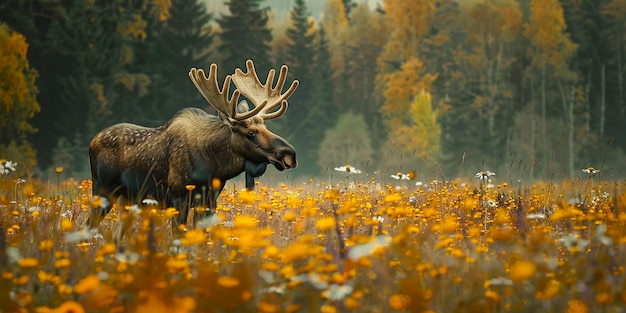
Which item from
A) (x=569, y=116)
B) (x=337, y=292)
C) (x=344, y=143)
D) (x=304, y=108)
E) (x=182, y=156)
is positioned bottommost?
(x=344, y=143)

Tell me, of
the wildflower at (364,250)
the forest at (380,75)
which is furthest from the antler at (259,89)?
the forest at (380,75)

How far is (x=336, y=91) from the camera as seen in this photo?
160 ft

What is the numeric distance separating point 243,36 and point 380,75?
7.78 m

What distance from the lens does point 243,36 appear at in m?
39.5

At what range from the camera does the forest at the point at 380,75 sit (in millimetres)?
26448

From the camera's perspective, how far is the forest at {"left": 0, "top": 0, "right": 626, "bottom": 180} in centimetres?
2645

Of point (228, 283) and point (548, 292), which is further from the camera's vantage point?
point (548, 292)

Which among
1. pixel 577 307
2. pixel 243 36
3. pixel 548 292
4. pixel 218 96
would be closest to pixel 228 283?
pixel 548 292

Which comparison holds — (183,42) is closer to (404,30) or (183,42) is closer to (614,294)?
(404,30)

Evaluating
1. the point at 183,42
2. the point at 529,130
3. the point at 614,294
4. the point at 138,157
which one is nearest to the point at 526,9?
the point at 529,130

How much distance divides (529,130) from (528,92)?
17.1ft

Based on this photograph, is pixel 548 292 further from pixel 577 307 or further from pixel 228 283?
pixel 228 283

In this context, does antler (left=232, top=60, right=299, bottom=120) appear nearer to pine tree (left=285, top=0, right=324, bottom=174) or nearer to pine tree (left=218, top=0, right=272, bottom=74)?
pine tree (left=218, top=0, right=272, bottom=74)

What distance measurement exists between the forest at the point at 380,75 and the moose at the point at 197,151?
17654 millimetres
